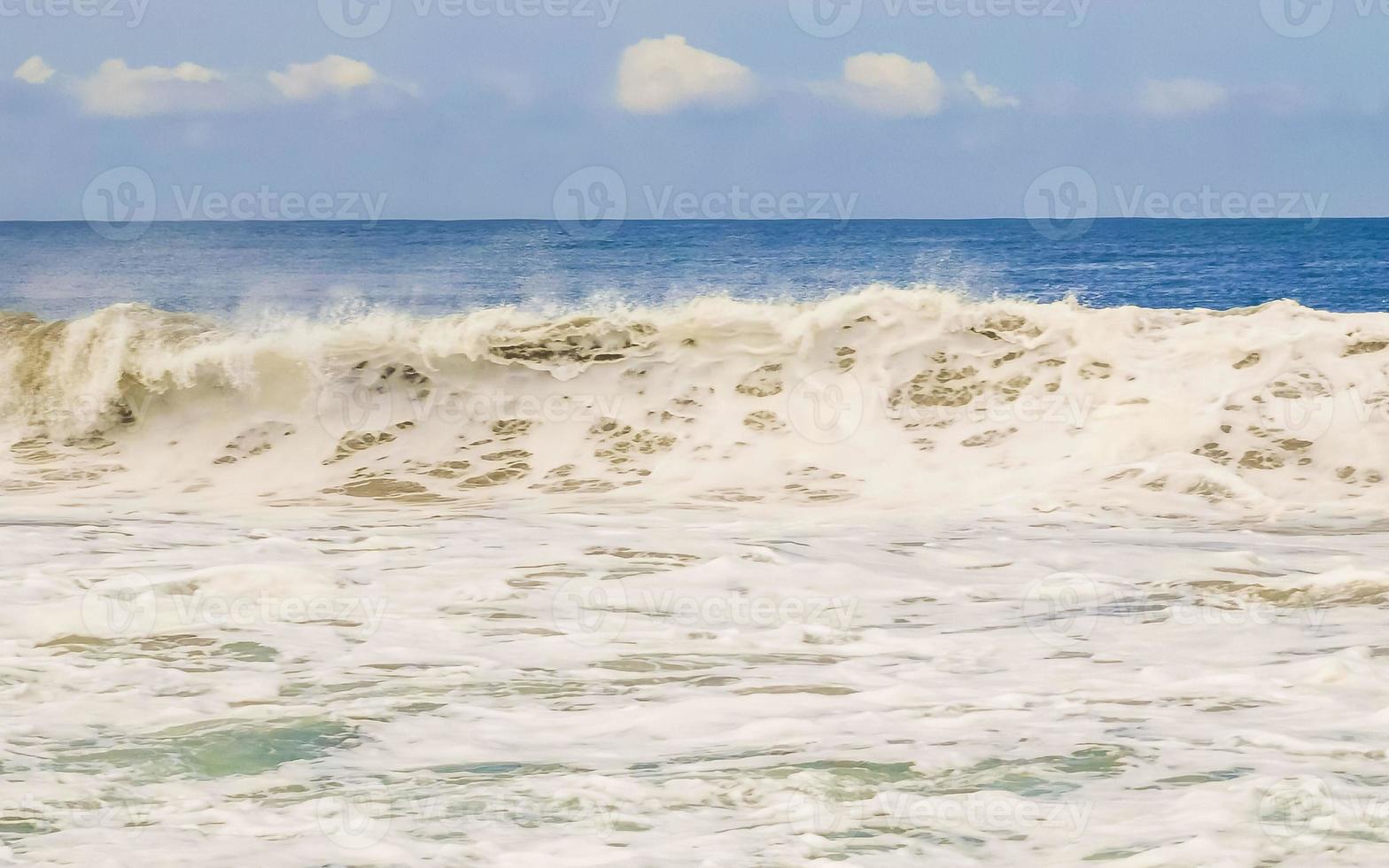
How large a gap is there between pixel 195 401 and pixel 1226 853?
11.7 m

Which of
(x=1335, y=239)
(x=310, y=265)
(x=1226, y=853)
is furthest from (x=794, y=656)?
(x=1335, y=239)

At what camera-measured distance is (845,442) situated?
12.2 m

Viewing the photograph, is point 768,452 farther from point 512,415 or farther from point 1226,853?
point 1226,853
